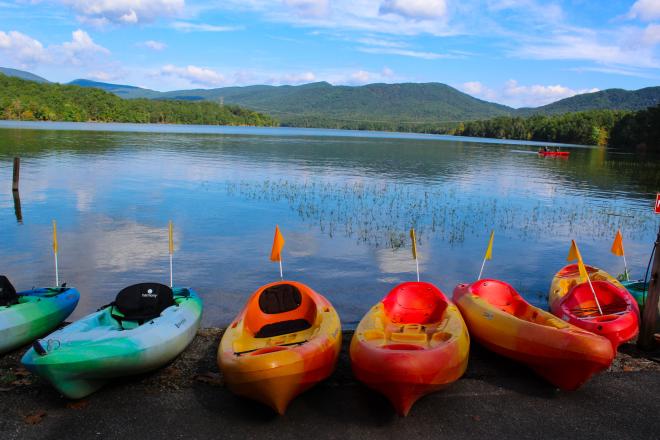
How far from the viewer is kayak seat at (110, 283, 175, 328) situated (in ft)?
28.4

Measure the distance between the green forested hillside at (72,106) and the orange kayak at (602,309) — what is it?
13874 centimetres

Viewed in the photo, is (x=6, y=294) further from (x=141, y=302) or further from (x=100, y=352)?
(x=100, y=352)

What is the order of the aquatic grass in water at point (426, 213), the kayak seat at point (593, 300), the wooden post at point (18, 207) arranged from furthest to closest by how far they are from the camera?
the aquatic grass in water at point (426, 213)
the wooden post at point (18, 207)
the kayak seat at point (593, 300)

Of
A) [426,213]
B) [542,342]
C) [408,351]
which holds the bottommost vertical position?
[426,213]

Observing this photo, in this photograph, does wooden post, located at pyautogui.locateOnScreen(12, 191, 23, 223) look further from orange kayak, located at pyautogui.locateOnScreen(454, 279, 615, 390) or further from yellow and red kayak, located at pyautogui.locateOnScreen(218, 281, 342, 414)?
orange kayak, located at pyautogui.locateOnScreen(454, 279, 615, 390)

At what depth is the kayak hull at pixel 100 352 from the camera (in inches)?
257

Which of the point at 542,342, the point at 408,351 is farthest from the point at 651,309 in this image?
the point at 408,351

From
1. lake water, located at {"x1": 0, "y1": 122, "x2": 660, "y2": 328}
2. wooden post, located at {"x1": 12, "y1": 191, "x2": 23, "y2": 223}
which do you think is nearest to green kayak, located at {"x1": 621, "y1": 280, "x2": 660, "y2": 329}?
lake water, located at {"x1": 0, "y1": 122, "x2": 660, "y2": 328}

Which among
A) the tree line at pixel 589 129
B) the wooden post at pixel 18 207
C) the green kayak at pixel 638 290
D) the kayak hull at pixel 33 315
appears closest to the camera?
the kayak hull at pixel 33 315

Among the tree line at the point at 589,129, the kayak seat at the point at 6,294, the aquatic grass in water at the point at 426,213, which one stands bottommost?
the aquatic grass in water at the point at 426,213

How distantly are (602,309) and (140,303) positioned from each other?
28.2 ft

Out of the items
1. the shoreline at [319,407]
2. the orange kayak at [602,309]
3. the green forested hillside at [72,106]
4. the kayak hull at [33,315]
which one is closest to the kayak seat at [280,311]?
the shoreline at [319,407]

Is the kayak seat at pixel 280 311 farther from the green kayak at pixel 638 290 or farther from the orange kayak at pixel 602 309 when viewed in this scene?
the green kayak at pixel 638 290

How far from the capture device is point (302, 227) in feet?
68.9
